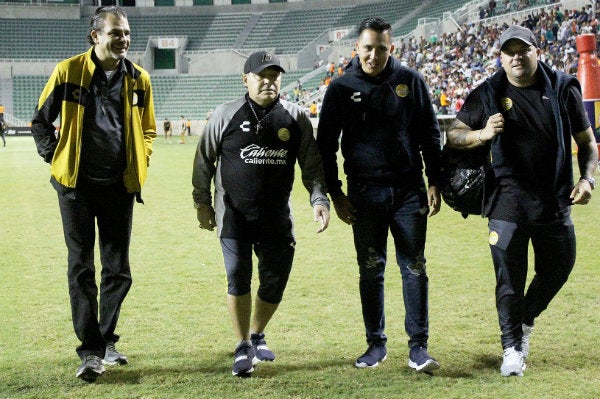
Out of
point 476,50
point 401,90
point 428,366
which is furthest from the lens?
point 476,50

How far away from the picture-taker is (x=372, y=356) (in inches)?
193

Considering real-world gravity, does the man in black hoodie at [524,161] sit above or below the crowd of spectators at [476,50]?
below

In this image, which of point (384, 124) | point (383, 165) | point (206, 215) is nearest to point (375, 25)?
point (384, 124)

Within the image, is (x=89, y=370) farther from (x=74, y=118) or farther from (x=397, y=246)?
(x=397, y=246)

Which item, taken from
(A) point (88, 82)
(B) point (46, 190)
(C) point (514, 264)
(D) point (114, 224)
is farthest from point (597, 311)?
(B) point (46, 190)

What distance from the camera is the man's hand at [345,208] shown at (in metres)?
4.93

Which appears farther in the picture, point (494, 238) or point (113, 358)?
point (113, 358)

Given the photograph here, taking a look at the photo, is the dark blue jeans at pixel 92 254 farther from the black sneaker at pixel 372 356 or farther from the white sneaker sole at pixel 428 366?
the white sneaker sole at pixel 428 366

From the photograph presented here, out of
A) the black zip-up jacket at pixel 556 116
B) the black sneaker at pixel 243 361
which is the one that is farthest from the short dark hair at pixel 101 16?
the black zip-up jacket at pixel 556 116

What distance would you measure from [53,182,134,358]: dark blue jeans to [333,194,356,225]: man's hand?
1318mm

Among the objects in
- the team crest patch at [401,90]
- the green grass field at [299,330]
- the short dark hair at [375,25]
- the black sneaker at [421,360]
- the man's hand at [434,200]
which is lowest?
the green grass field at [299,330]

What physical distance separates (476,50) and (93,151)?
1191 inches

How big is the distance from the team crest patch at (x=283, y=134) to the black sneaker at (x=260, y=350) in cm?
133

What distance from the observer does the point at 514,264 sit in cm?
472
